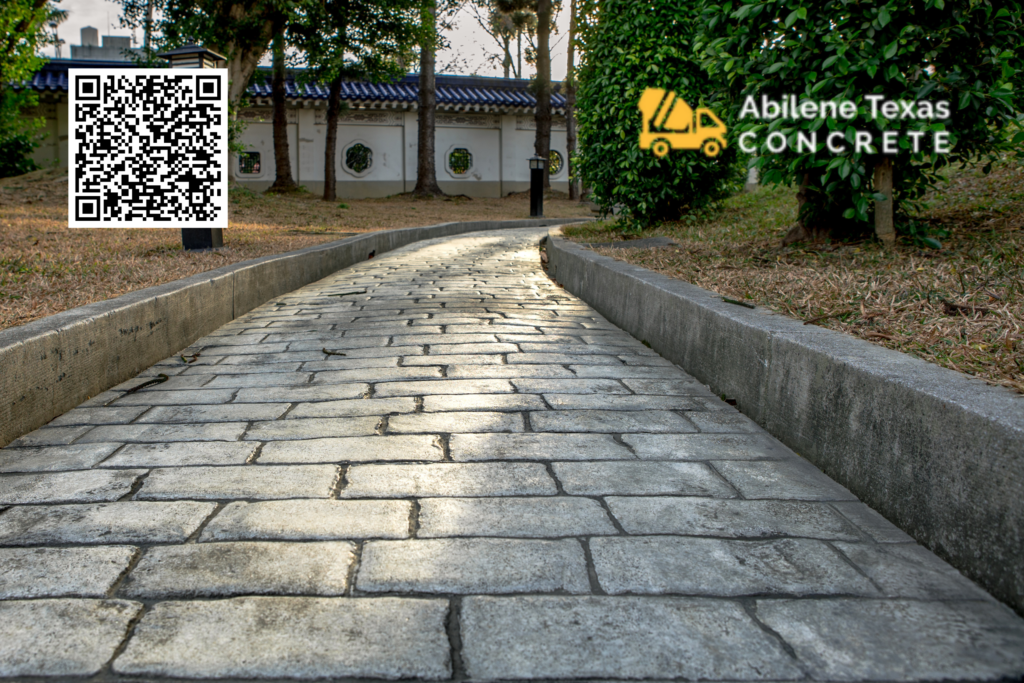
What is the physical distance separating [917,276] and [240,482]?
3.44 metres

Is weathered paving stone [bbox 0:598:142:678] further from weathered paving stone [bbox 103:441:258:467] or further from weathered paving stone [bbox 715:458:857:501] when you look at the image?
weathered paving stone [bbox 715:458:857:501]

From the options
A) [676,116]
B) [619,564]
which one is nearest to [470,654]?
[619,564]

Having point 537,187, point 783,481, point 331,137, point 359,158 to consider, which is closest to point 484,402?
point 783,481

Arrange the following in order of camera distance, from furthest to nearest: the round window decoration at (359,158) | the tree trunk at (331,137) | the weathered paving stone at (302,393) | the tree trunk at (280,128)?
the round window decoration at (359,158) → the tree trunk at (331,137) → the tree trunk at (280,128) → the weathered paving stone at (302,393)

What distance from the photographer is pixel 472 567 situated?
2.03 meters

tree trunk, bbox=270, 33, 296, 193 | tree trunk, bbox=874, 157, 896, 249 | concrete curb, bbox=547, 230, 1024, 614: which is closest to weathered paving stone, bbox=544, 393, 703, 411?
concrete curb, bbox=547, 230, 1024, 614

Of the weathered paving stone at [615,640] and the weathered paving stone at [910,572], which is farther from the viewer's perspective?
the weathered paving stone at [910,572]

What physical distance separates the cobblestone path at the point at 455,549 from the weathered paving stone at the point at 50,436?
24 mm

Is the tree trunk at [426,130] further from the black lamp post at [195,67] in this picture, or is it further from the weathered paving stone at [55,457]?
the weathered paving stone at [55,457]

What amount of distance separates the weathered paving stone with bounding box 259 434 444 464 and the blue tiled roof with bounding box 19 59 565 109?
78.5 feet

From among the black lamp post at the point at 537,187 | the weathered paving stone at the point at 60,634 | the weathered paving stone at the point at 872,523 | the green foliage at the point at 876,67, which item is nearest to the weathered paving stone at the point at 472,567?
the weathered paving stone at the point at 60,634

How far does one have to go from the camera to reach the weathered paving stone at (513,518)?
7.32 feet

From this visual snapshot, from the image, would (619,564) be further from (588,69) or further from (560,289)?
(588,69)

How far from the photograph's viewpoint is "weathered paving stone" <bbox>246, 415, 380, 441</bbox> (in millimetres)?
3129
